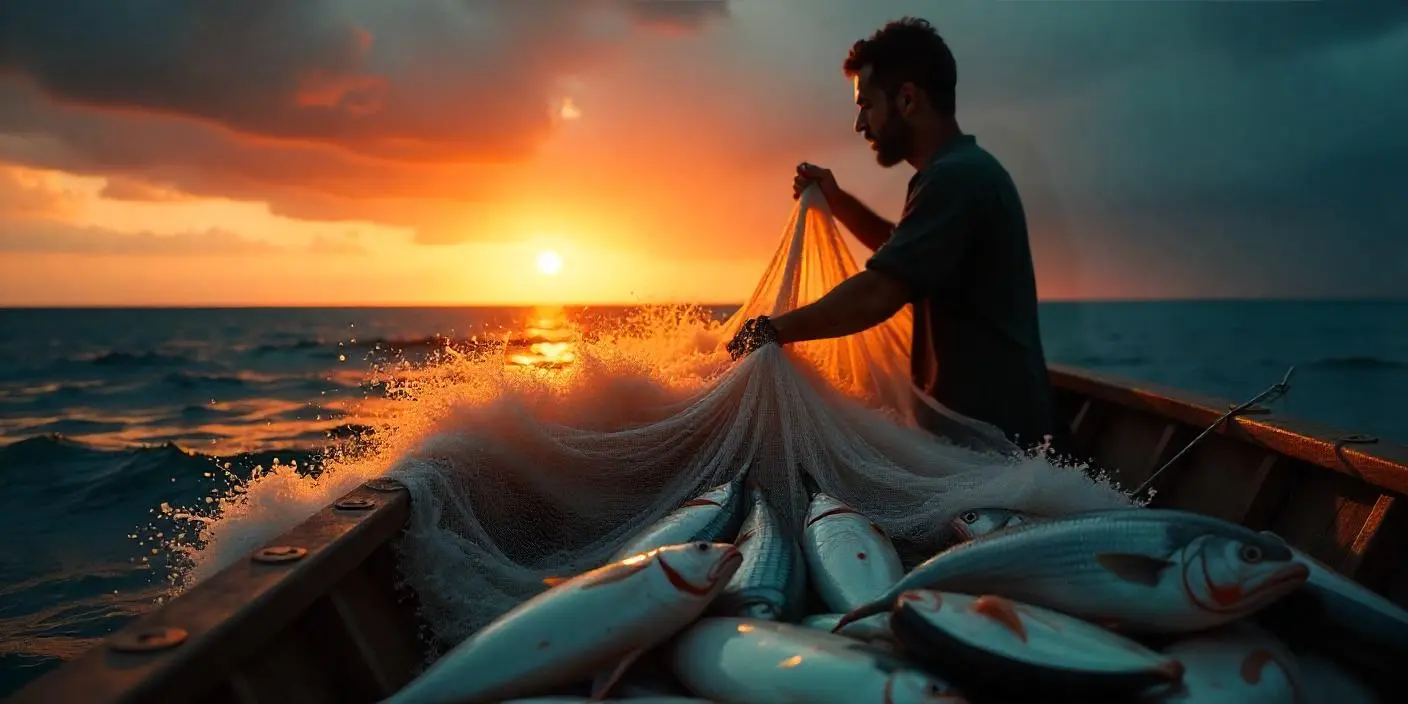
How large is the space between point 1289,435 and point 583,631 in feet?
11.7

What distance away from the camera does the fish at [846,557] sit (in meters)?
2.74

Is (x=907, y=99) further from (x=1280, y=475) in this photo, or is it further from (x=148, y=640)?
(x=148, y=640)

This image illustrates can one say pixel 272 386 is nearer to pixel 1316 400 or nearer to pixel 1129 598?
pixel 1129 598

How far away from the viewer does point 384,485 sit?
3.27 m

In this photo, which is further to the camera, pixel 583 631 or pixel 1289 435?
pixel 1289 435

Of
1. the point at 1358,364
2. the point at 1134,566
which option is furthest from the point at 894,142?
the point at 1358,364

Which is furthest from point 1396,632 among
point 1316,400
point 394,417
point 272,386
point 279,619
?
point 1316,400

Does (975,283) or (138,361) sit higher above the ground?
(975,283)

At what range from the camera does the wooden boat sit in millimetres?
1946

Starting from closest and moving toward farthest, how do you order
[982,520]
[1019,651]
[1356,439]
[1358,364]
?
1. [1019,651]
2. [982,520]
3. [1356,439]
4. [1358,364]

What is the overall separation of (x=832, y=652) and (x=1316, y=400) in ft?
116

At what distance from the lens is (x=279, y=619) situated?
92.8 inches

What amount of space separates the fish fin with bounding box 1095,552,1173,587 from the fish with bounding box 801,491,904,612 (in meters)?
0.68

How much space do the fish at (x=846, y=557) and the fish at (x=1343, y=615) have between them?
1080 millimetres
